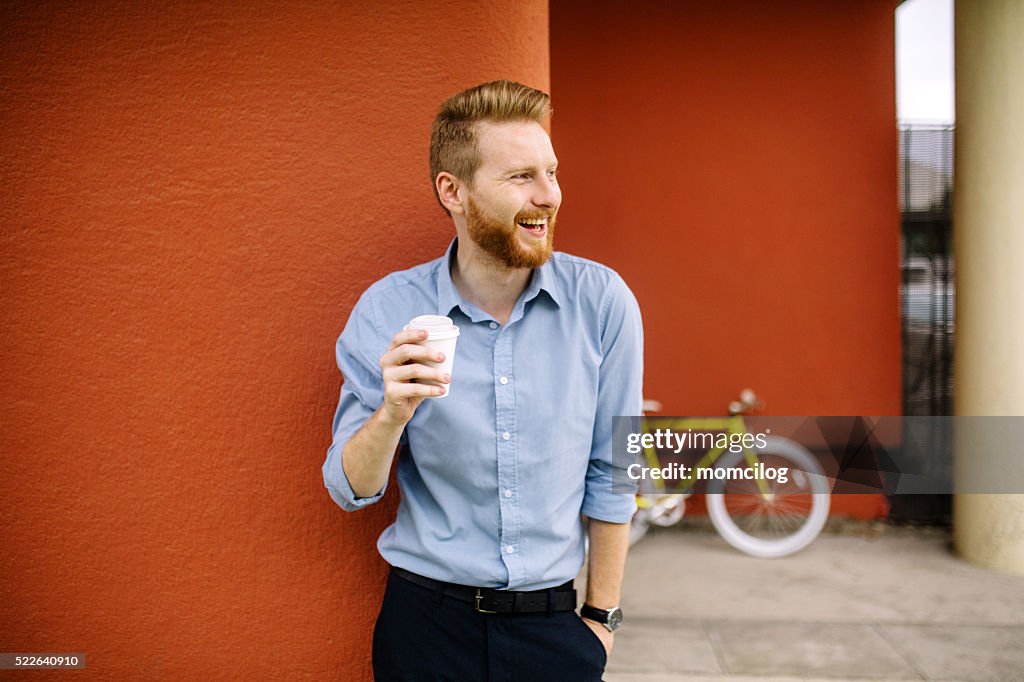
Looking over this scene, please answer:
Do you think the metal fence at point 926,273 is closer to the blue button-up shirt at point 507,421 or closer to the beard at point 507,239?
the blue button-up shirt at point 507,421

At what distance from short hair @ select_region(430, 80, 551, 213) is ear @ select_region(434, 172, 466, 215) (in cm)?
1

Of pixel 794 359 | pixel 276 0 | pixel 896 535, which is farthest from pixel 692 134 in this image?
pixel 276 0

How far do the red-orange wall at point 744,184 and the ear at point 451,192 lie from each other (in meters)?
3.83

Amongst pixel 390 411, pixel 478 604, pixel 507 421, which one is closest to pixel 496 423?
pixel 507 421

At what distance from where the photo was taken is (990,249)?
4.69 m

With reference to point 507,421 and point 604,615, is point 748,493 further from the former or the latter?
point 507,421

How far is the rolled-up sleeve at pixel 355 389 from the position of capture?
1.65 m

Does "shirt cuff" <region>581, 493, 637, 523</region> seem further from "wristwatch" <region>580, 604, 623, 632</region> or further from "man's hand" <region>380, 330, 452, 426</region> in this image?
"man's hand" <region>380, 330, 452, 426</region>

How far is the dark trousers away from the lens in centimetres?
163

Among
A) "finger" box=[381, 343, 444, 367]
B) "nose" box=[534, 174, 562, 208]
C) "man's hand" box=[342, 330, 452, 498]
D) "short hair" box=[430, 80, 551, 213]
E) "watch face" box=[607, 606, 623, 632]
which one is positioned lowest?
"watch face" box=[607, 606, 623, 632]

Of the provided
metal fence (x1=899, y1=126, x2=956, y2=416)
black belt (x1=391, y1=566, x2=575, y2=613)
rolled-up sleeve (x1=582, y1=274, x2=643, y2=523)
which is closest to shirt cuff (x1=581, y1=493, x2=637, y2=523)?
rolled-up sleeve (x1=582, y1=274, x2=643, y2=523)

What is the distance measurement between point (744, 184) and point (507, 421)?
447 cm

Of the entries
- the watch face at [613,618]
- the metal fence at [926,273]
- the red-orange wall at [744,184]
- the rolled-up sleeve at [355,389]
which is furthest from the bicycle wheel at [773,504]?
the rolled-up sleeve at [355,389]

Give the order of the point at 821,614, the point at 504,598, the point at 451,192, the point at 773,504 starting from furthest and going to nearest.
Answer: the point at 773,504, the point at 821,614, the point at 451,192, the point at 504,598
